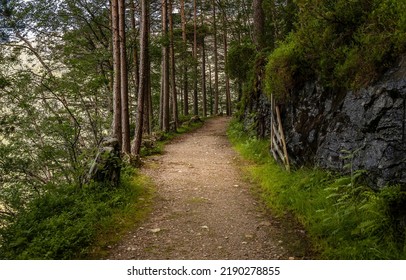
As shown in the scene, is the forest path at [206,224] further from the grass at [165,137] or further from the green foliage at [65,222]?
the grass at [165,137]

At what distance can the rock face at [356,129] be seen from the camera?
3.95 meters

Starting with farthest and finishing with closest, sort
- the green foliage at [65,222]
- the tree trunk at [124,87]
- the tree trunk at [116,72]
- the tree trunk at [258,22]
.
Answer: the tree trunk at [258,22]
the tree trunk at [124,87]
the tree trunk at [116,72]
the green foliage at [65,222]

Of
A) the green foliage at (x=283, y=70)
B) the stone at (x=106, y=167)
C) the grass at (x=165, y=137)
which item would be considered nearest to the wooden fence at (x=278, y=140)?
the green foliage at (x=283, y=70)

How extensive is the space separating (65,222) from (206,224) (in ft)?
7.62

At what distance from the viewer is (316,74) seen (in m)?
6.67

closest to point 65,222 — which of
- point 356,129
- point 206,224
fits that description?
point 206,224

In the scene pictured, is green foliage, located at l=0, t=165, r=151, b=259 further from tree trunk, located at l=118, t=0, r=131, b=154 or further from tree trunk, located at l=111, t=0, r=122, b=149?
tree trunk, located at l=118, t=0, r=131, b=154

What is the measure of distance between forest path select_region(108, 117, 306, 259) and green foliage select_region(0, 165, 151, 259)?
52 cm

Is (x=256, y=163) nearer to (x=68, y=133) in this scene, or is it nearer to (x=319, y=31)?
(x=319, y=31)

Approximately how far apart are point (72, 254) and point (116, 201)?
1805 mm

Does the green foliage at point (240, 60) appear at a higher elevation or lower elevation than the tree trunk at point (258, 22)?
lower

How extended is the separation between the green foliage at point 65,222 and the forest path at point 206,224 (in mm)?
523

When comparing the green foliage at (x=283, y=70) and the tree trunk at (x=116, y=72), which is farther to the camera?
the tree trunk at (x=116, y=72)
